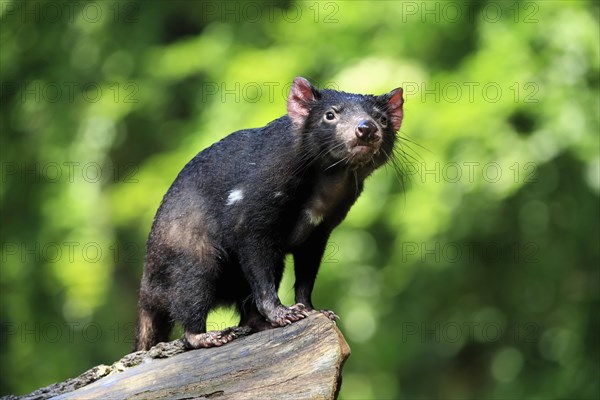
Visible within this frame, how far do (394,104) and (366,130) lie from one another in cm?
70

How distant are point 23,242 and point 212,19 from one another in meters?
4.44

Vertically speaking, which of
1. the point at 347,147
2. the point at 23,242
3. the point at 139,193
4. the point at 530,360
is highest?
the point at 347,147

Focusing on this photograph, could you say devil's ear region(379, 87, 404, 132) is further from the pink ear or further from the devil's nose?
the devil's nose

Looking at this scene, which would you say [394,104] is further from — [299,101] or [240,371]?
[240,371]

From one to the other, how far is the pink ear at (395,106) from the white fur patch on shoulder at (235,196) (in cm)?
124

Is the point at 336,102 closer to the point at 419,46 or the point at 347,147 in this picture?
the point at 347,147

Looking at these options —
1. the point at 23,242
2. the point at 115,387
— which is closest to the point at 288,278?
the point at 23,242

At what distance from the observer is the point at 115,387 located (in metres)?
6.70

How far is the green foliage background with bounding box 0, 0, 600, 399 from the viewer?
1195 centimetres

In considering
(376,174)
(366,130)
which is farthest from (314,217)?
(376,174)

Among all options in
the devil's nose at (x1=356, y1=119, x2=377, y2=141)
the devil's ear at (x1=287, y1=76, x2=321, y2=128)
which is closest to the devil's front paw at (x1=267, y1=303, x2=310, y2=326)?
the devil's nose at (x1=356, y1=119, x2=377, y2=141)

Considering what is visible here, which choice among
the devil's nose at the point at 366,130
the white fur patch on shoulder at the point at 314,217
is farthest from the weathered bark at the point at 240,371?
the devil's nose at the point at 366,130

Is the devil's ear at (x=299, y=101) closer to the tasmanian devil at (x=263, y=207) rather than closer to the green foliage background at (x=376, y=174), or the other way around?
the tasmanian devil at (x=263, y=207)

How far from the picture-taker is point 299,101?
7.56 metres
